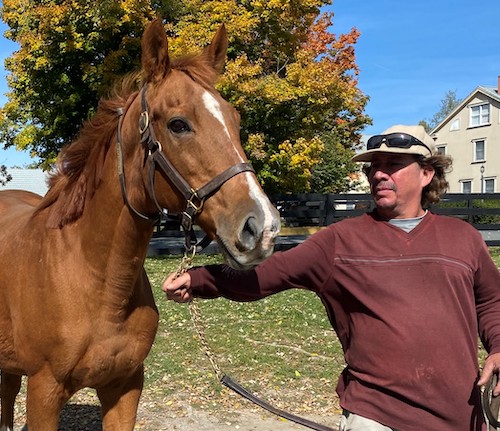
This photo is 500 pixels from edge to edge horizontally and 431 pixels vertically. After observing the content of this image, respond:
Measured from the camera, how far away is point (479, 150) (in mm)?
37688

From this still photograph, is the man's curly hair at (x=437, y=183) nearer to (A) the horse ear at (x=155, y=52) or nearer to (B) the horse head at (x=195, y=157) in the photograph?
(B) the horse head at (x=195, y=157)

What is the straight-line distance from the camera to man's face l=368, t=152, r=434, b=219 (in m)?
2.31

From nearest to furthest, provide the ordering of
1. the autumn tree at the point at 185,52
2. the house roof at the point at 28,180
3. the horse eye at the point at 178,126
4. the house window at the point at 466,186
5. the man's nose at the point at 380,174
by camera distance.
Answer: the horse eye at the point at 178,126, the man's nose at the point at 380,174, the autumn tree at the point at 185,52, the house roof at the point at 28,180, the house window at the point at 466,186

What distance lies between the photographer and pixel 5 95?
48.9ft

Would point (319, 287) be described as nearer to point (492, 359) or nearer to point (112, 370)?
point (492, 359)

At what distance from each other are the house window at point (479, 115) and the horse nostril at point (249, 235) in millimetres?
39233

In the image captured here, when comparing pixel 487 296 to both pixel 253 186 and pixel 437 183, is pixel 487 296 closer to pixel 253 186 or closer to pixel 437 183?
pixel 437 183

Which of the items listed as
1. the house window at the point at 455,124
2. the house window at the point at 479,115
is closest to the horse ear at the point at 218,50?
the house window at the point at 479,115

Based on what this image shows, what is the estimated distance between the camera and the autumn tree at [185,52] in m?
13.2

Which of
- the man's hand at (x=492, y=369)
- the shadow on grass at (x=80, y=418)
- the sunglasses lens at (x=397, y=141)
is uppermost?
the sunglasses lens at (x=397, y=141)

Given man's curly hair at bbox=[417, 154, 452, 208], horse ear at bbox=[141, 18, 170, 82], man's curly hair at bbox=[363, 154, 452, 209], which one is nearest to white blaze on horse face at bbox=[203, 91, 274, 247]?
horse ear at bbox=[141, 18, 170, 82]

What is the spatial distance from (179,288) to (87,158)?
102 cm

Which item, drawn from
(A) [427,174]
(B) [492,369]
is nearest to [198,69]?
(A) [427,174]

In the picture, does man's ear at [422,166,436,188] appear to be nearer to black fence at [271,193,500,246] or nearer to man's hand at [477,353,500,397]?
man's hand at [477,353,500,397]
